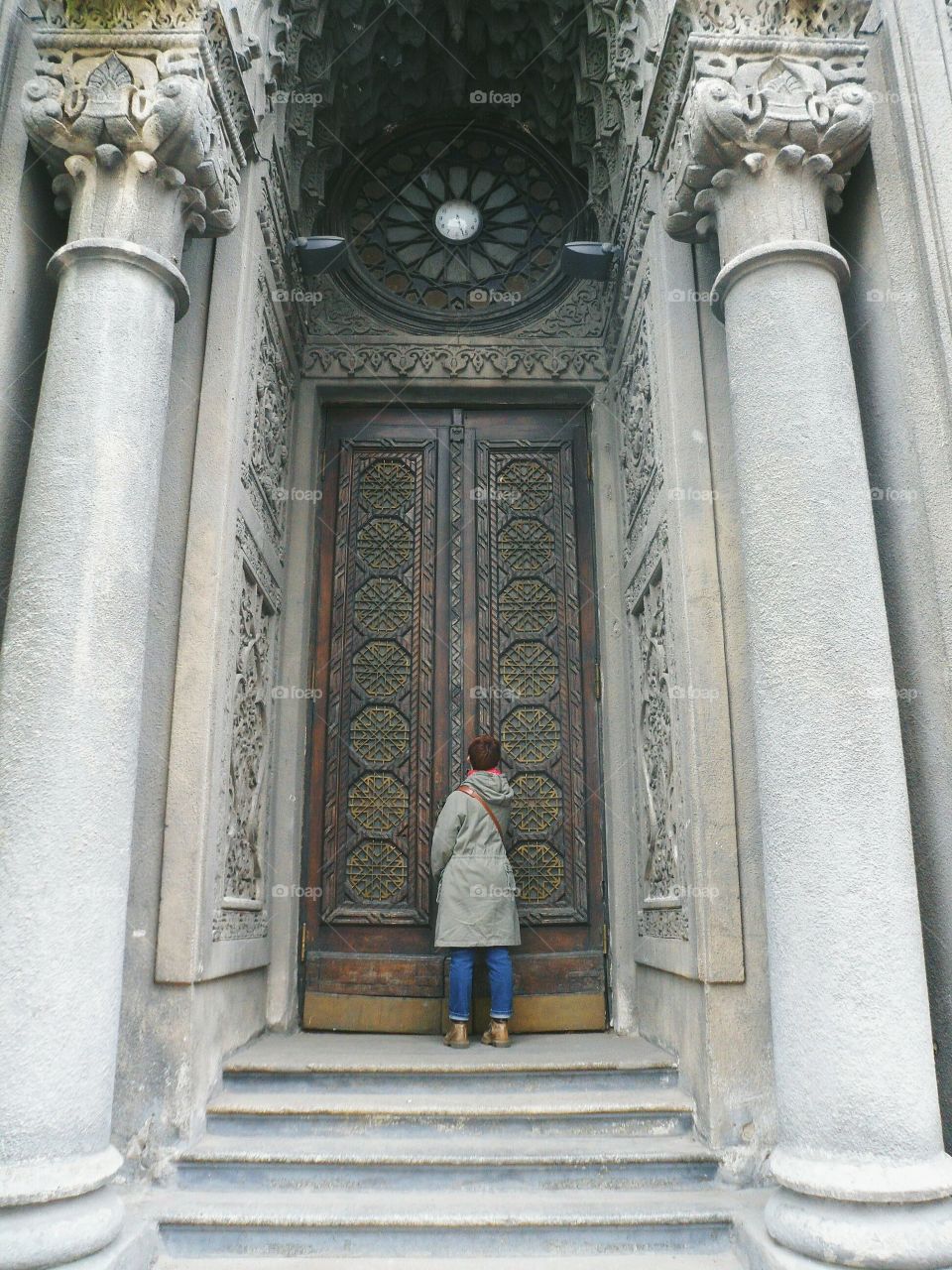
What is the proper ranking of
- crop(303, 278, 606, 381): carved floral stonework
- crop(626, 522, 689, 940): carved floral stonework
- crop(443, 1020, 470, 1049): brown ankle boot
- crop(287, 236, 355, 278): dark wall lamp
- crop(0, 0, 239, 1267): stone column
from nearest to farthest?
crop(0, 0, 239, 1267): stone column, crop(626, 522, 689, 940): carved floral stonework, crop(443, 1020, 470, 1049): brown ankle boot, crop(287, 236, 355, 278): dark wall lamp, crop(303, 278, 606, 381): carved floral stonework

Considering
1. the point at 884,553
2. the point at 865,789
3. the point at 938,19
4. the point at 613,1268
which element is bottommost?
the point at 613,1268

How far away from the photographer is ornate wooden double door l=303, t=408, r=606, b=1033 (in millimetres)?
6137

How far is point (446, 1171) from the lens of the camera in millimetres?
4031

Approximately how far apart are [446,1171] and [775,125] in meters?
4.60

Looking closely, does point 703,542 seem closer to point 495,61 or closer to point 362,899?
point 362,899

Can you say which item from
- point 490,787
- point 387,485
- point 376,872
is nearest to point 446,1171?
point 490,787

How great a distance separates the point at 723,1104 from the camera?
13.5 feet

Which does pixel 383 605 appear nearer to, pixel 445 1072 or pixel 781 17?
pixel 445 1072

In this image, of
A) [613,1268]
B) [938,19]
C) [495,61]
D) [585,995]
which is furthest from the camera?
[495,61]

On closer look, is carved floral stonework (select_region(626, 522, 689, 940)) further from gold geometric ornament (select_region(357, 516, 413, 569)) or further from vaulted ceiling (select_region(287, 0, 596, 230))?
vaulted ceiling (select_region(287, 0, 596, 230))

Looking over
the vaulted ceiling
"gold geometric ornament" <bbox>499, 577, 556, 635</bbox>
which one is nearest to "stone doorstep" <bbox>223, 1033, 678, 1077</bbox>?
"gold geometric ornament" <bbox>499, 577, 556, 635</bbox>

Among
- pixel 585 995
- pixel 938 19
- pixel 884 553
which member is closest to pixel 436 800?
pixel 585 995

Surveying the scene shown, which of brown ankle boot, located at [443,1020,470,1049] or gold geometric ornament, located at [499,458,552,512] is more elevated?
gold geometric ornament, located at [499,458,552,512]

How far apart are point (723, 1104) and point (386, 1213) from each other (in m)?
1.44
